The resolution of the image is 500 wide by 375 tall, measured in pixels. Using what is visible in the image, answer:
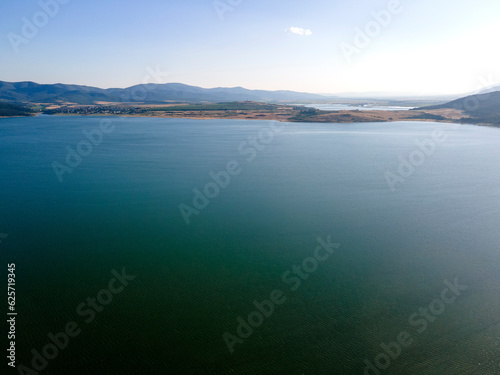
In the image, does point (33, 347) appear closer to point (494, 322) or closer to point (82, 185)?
point (494, 322)

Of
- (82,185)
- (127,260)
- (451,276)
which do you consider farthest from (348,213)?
(82,185)

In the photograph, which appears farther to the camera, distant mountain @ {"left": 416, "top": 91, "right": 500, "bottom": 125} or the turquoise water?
distant mountain @ {"left": 416, "top": 91, "right": 500, "bottom": 125}

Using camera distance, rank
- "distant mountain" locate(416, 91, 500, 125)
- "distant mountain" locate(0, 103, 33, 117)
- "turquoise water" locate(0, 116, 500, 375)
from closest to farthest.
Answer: "turquoise water" locate(0, 116, 500, 375)
"distant mountain" locate(416, 91, 500, 125)
"distant mountain" locate(0, 103, 33, 117)

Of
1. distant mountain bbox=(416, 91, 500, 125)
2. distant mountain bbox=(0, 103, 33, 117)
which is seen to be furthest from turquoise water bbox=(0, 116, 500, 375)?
distant mountain bbox=(0, 103, 33, 117)

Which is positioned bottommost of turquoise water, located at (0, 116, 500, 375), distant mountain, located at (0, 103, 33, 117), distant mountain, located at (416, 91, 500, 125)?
turquoise water, located at (0, 116, 500, 375)

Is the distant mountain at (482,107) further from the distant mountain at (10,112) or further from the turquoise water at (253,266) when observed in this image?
the distant mountain at (10,112)

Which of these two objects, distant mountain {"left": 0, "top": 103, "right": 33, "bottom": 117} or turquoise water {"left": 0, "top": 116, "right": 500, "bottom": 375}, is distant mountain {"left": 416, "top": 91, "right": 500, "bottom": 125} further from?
distant mountain {"left": 0, "top": 103, "right": 33, "bottom": 117}

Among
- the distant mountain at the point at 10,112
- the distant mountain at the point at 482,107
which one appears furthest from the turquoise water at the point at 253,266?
the distant mountain at the point at 10,112
